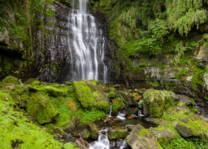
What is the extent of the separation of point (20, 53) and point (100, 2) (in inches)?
788

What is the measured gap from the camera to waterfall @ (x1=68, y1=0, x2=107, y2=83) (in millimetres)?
12445

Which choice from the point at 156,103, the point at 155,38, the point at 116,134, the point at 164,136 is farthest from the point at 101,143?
the point at 155,38

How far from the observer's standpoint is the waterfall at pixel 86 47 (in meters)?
12.4

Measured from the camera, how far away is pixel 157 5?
10.5m

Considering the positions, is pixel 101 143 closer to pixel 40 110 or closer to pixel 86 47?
pixel 40 110

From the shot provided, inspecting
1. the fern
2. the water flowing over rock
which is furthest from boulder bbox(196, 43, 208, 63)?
the water flowing over rock

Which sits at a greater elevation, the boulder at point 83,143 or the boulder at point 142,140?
the boulder at point 142,140

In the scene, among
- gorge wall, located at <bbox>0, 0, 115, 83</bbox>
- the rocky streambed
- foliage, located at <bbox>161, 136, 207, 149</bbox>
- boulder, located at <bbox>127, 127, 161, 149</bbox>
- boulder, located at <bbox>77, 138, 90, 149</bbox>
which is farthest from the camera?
gorge wall, located at <bbox>0, 0, 115, 83</bbox>

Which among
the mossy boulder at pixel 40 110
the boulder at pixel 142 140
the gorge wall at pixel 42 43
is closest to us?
the boulder at pixel 142 140

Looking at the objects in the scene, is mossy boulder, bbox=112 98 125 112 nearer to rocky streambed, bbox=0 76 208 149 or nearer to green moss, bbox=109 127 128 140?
rocky streambed, bbox=0 76 208 149

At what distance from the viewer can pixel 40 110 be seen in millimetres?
4023

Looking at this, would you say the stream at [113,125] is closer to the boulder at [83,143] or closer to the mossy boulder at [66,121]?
the boulder at [83,143]

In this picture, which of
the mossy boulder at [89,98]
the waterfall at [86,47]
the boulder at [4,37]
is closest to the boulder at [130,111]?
the mossy boulder at [89,98]

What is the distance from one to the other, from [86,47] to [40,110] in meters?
11.3
